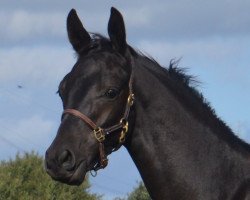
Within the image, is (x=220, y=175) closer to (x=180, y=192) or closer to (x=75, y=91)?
(x=180, y=192)

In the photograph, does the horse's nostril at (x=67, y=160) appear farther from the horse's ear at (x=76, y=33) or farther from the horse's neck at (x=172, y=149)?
the horse's ear at (x=76, y=33)

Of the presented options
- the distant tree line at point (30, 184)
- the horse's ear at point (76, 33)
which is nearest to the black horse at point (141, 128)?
the horse's ear at point (76, 33)

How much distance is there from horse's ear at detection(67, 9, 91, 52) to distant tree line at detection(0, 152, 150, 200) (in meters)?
15.4

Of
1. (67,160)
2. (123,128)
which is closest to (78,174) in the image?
(67,160)

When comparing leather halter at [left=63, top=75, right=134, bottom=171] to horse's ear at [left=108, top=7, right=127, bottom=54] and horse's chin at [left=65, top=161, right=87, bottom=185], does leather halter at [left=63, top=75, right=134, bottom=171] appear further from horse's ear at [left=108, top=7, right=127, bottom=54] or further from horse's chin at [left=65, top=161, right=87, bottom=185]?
horse's ear at [left=108, top=7, right=127, bottom=54]

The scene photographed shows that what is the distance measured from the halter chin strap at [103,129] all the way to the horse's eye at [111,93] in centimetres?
15

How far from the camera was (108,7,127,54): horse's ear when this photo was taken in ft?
Result: 25.8

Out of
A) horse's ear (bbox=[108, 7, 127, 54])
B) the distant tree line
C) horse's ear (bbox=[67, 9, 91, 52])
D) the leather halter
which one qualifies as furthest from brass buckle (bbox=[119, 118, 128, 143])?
the distant tree line

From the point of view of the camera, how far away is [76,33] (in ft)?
26.9

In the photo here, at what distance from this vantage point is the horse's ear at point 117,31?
788 centimetres

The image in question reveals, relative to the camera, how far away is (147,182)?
25.7 feet

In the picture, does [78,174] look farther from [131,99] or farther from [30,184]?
[30,184]

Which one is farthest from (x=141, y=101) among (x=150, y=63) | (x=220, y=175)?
(x=220, y=175)

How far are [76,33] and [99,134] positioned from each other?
3.71ft
